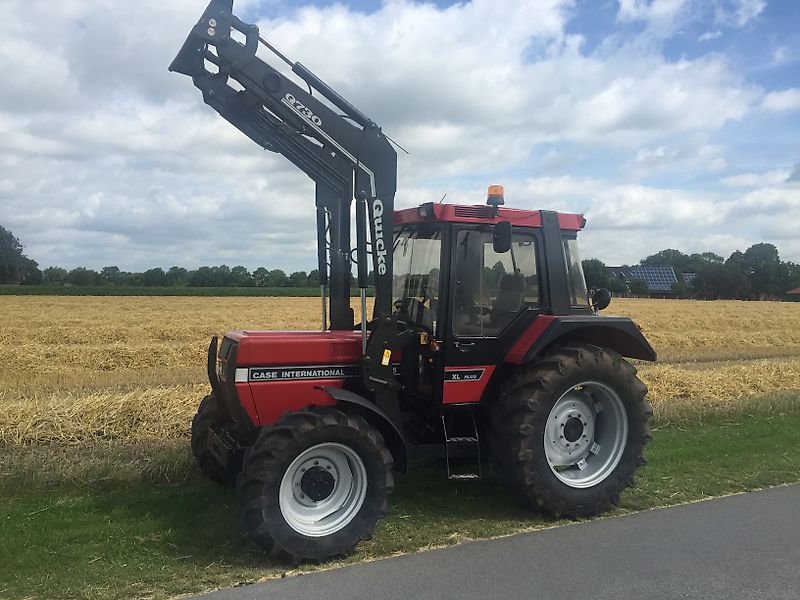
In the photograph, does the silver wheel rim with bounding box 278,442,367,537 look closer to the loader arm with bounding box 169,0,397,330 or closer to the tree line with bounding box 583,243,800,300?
the loader arm with bounding box 169,0,397,330

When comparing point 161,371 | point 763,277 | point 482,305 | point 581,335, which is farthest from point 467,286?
point 763,277

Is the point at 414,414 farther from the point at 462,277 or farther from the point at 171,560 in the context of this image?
the point at 171,560

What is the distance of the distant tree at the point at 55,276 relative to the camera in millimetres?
69562

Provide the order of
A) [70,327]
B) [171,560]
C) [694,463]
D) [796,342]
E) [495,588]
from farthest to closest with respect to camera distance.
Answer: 1. [796,342]
2. [70,327]
3. [694,463]
4. [171,560]
5. [495,588]

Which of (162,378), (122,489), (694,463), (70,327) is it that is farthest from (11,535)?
(70,327)

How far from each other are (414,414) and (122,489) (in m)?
2.68

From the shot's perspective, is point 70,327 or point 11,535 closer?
point 11,535

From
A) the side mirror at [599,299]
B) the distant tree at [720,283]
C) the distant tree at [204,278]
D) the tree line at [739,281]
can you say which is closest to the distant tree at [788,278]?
the tree line at [739,281]

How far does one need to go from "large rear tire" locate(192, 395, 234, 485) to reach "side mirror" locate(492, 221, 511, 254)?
287 centimetres

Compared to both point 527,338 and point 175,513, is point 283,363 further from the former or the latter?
point 527,338

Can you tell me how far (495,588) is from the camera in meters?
4.38

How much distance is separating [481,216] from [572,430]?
6.65 ft

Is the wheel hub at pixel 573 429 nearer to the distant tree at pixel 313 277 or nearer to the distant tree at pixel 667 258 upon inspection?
the distant tree at pixel 313 277

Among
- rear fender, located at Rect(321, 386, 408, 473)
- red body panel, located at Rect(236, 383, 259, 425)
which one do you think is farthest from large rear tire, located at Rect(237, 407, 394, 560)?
red body panel, located at Rect(236, 383, 259, 425)
